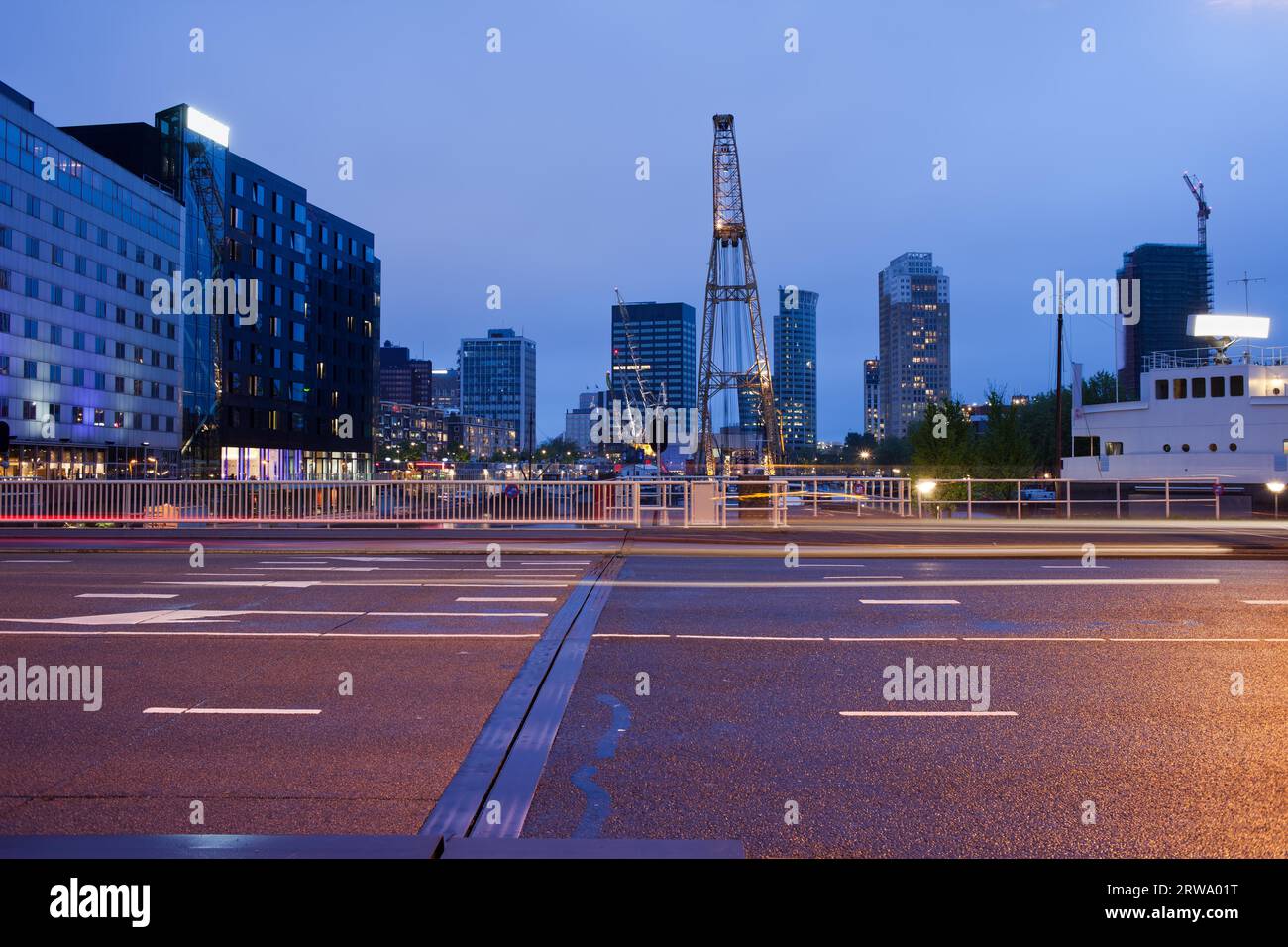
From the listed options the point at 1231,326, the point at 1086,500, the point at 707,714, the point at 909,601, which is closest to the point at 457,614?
the point at 707,714

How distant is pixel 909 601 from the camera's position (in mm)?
13117

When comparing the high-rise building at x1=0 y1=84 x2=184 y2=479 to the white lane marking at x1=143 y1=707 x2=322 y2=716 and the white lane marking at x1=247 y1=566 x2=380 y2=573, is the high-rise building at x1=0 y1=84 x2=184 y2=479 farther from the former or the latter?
the white lane marking at x1=143 y1=707 x2=322 y2=716

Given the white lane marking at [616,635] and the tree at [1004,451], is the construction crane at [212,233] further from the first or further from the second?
the white lane marking at [616,635]

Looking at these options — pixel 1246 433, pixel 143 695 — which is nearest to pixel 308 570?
pixel 143 695

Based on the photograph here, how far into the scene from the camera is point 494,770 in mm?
5621

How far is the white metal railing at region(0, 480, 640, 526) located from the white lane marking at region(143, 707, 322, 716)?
2011 cm

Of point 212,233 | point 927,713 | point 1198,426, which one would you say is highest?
point 212,233

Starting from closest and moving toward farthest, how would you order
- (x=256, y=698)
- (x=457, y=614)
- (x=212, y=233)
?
(x=256, y=698)
(x=457, y=614)
(x=212, y=233)

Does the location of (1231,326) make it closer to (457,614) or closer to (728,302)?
(728,302)

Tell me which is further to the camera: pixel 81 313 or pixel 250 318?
pixel 250 318

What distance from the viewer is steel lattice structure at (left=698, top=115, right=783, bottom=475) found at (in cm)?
7944

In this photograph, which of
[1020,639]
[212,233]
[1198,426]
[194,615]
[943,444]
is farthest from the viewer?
[212,233]

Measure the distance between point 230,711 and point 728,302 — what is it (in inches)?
3078
